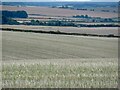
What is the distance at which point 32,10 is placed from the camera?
9538 centimetres

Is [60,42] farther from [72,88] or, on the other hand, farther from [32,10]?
[32,10]

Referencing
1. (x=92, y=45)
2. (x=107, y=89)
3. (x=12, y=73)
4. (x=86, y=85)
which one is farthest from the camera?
(x=92, y=45)

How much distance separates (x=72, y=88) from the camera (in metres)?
9.34

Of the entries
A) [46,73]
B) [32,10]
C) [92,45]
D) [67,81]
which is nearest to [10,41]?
[92,45]

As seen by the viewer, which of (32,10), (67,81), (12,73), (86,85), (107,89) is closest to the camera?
(107,89)

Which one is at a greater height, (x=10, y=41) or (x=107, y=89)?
(x=107, y=89)

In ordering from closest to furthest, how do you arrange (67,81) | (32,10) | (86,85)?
(86,85), (67,81), (32,10)

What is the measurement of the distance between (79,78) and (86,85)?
153 cm

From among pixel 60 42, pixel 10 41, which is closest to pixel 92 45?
pixel 60 42

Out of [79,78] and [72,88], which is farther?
[79,78]

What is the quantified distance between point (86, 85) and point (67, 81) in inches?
39.3

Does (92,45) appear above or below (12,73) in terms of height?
below

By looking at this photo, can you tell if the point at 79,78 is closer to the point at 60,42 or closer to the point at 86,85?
the point at 86,85

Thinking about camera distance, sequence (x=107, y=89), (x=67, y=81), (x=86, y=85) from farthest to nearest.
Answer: (x=67, y=81) < (x=86, y=85) < (x=107, y=89)
